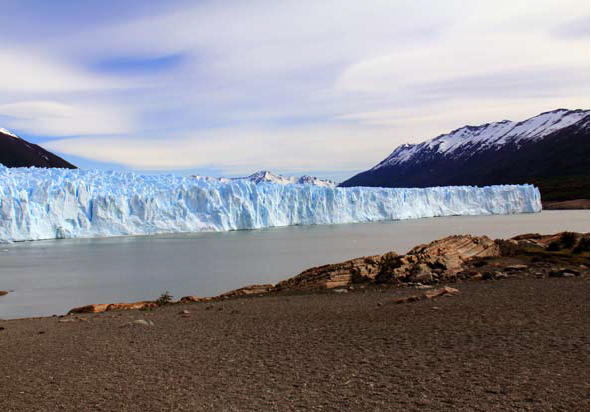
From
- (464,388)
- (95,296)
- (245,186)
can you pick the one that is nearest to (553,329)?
(464,388)

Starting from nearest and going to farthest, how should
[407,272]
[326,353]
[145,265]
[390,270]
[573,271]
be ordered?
[326,353], [573,271], [407,272], [390,270], [145,265]

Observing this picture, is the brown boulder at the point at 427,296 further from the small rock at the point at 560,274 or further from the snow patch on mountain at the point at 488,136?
the snow patch on mountain at the point at 488,136

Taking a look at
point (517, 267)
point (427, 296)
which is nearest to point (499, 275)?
point (517, 267)

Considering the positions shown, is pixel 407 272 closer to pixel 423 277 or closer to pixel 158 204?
pixel 423 277

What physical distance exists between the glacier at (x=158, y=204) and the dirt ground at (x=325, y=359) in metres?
25.3

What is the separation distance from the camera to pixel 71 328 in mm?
8297

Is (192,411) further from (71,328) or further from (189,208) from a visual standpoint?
(189,208)

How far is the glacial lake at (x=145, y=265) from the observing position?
14578 millimetres

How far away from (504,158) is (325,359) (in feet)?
414

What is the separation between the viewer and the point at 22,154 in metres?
86.9

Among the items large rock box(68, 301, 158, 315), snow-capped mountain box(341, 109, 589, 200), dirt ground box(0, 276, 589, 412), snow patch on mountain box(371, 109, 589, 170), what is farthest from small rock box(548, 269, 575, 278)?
snow patch on mountain box(371, 109, 589, 170)

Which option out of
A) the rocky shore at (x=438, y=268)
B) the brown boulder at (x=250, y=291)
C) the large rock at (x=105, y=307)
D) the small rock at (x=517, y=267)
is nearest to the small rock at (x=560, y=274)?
the rocky shore at (x=438, y=268)

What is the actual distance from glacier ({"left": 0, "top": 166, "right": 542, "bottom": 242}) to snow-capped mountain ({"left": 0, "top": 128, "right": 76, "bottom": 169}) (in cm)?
4971

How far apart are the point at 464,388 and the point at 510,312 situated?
312 cm
